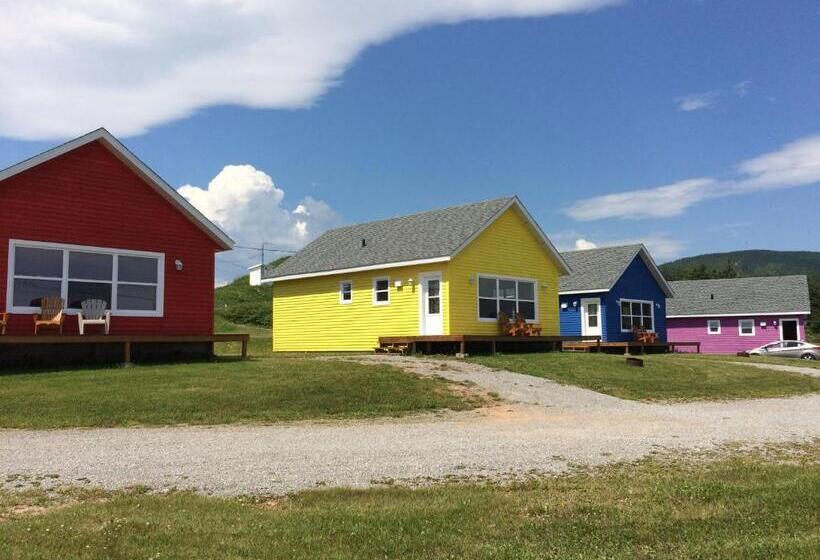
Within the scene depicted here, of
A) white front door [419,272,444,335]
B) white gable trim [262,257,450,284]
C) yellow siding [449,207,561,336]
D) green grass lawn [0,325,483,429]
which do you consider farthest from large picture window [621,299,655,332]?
green grass lawn [0,325,483,429]

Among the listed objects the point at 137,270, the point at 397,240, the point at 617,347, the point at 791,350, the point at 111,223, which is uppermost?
the point at 397,240

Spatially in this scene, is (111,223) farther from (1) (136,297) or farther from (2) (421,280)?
(2) (421,280)

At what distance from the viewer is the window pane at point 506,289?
27681 mm

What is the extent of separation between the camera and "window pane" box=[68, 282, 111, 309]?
19.1 m

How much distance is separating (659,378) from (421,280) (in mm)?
8935

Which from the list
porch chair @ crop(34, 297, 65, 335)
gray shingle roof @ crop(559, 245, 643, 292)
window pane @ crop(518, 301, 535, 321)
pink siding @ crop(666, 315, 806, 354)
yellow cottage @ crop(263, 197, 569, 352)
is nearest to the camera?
porch chair @ crop(34, 297, 65, 335)

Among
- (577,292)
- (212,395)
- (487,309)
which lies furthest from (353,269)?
(212,395)

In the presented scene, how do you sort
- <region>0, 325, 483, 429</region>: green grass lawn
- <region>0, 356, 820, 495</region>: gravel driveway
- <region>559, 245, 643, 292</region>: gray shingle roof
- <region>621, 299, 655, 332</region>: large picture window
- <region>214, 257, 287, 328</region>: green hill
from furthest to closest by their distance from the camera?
<region>214, 257, 287, 328</region>: green hill
<region>621, 299, 655, 332</region>: large picture window
<region>559, 245, 643, 292</region>: gray shingle roof
<region>0, 325, 483, 429</region>: green grass lawn
<region>0, 356, 820, 495</region>: gravel driveway

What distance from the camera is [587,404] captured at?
16.3 meters

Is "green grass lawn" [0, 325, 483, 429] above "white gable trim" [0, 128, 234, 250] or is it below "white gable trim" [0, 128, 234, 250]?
below

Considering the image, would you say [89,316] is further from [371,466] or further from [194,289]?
[371,466]

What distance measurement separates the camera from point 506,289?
28.0 metres

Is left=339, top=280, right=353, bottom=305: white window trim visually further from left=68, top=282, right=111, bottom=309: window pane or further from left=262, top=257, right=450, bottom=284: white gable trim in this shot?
left=68, top=282, right=111, bottom=309: window pane

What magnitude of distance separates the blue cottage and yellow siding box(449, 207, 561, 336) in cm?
611
